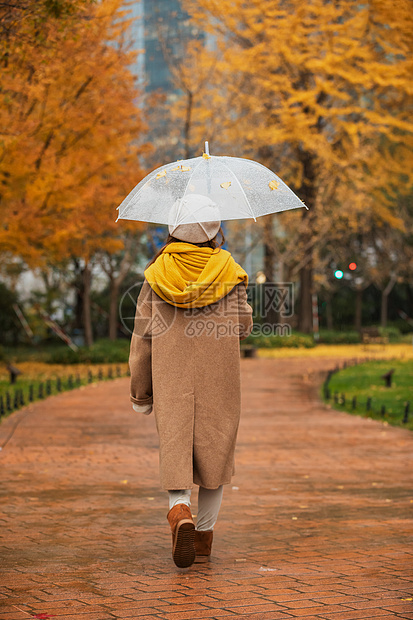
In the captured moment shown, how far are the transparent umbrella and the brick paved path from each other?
1.97m

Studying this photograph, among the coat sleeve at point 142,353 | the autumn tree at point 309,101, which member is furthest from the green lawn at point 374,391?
the coat sleeve at point 142,353

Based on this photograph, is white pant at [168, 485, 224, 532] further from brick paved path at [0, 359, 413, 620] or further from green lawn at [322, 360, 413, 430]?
green lawn at [322, 360, 413, 430]

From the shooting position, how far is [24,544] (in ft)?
17.1

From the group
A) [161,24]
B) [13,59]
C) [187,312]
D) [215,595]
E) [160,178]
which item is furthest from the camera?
[161,24]

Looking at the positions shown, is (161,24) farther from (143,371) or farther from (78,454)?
(143,371)

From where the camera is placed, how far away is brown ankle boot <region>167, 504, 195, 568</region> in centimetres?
435

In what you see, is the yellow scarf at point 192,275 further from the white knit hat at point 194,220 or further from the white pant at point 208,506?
the white pant at point 208,506

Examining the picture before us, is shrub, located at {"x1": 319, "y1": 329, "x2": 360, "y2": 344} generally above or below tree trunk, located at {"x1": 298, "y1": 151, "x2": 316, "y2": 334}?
below

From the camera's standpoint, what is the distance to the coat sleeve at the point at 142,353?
4.71 metres

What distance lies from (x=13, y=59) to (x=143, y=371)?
8.63 metres

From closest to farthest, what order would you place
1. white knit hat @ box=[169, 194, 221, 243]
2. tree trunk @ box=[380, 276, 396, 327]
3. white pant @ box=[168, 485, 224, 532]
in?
white knit hat @ box=[169, 194, 221, 243] → white pant @ box=[168, 485, 224, 532] → tree trunk @ box=[380, 276, 396, 327]

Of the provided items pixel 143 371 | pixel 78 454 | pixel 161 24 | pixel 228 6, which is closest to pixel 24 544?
pixel 143 371

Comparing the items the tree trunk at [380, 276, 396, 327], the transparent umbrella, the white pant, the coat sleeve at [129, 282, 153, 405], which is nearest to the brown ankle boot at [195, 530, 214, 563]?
the white pant

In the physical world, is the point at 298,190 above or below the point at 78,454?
above
